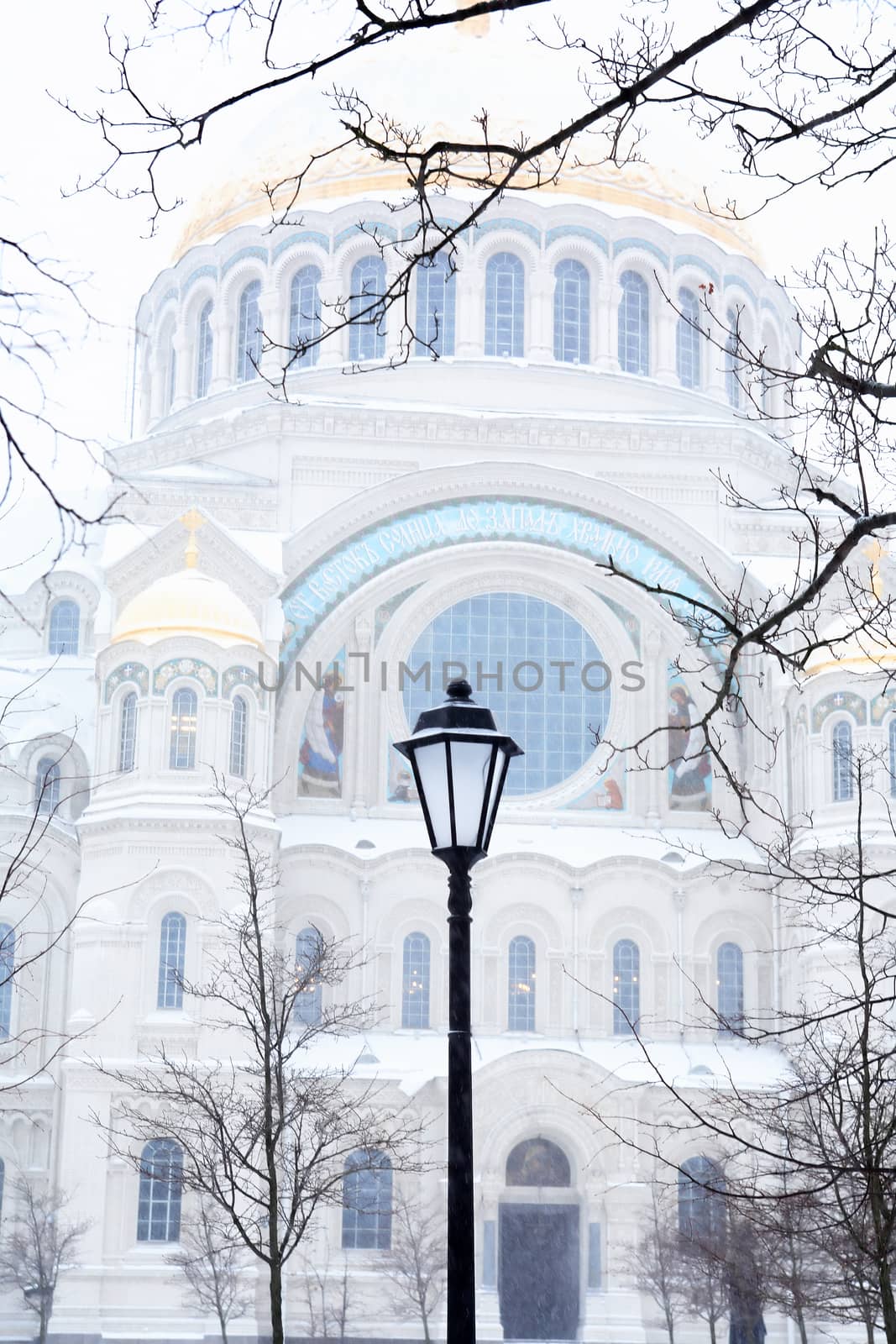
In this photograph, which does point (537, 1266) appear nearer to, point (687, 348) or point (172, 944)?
point (172, 944)

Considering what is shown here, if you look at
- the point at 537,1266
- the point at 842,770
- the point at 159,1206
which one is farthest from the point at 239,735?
the point at 842,770

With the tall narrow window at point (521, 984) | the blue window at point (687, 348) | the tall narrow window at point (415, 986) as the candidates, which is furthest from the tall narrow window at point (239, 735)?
the blue window at point (687, 348)

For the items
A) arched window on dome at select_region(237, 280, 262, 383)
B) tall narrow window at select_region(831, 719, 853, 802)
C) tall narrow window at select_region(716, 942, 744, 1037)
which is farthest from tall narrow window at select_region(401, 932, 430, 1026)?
arched window on dome at select_region(237, 280, 262, 383)

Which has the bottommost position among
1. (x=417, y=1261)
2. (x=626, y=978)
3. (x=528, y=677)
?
(x=417, y=1261)

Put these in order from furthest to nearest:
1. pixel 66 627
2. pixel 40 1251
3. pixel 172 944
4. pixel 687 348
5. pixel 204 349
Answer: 1. pixel 204 349
2. pixel 687 348
3. pixel 66 627
4. pixel 172 944
5. pixel 40 1251

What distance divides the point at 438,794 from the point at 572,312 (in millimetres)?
33858

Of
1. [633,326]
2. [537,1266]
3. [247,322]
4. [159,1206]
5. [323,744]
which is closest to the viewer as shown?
[159,1206]

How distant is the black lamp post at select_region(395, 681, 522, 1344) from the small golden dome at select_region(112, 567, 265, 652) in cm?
2529

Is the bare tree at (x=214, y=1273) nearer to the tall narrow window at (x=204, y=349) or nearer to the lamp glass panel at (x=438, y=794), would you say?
the tall narrow window at (x=204, y=349)

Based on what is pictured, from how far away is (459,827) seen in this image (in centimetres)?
736

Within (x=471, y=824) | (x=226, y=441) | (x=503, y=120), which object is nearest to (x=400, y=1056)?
(x=226, y=441)

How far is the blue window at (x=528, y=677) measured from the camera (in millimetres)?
35344

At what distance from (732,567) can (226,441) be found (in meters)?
9.90

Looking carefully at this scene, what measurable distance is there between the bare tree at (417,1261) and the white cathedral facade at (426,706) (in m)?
0.47
